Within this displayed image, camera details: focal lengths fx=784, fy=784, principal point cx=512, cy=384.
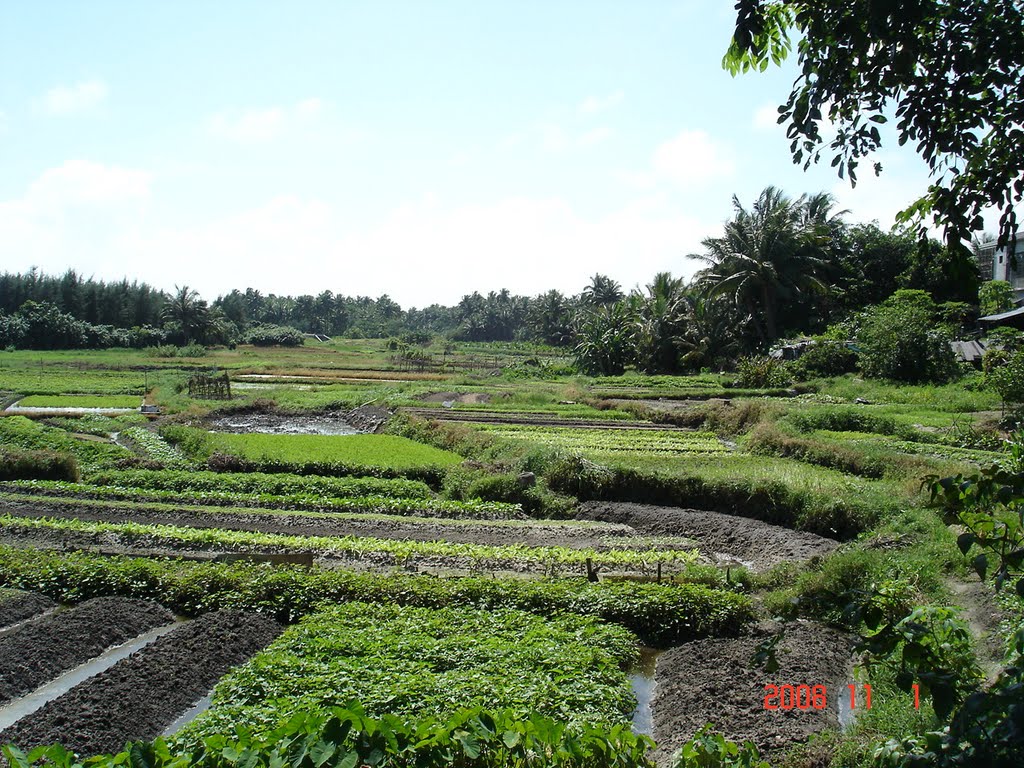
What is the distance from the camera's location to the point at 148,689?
29.0 feet

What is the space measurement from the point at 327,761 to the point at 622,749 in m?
2.09

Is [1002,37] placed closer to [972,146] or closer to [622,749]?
[972,146]

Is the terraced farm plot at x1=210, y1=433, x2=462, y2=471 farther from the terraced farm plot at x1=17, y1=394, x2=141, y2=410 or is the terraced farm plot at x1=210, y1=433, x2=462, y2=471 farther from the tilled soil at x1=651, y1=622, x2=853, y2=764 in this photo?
the tilled soil at x1=651, y1=622, x2=853, y2=764

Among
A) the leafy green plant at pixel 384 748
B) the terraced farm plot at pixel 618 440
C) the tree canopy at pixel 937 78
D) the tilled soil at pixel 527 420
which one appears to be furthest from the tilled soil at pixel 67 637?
the tilled soil at pixel 527 420

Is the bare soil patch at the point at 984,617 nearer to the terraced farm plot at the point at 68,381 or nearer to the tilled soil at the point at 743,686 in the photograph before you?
the tilled soil at the point at 743,686

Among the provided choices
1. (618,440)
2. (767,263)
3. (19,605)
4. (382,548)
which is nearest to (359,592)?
(382,548)

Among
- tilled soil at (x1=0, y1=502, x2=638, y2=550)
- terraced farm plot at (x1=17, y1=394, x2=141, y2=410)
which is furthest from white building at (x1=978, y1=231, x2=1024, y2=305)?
terraced farm plot at (x1=17, y1=394, x2=141, y2=410)

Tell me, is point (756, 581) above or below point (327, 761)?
below

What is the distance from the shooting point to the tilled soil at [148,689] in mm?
7781

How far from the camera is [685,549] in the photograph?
15758 millimetres

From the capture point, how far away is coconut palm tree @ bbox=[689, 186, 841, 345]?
46.8 metres

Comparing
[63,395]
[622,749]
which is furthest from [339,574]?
[63,395]
